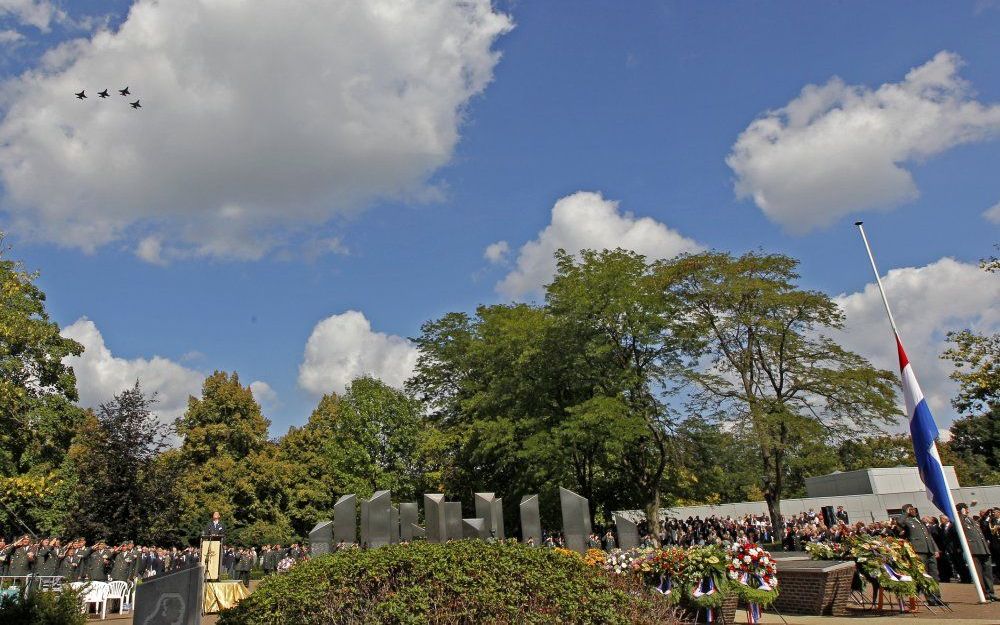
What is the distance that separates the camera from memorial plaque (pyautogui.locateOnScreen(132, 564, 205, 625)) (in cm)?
564

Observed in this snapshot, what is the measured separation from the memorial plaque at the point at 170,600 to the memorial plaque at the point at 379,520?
1264 centimetres

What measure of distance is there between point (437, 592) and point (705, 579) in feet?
18.6

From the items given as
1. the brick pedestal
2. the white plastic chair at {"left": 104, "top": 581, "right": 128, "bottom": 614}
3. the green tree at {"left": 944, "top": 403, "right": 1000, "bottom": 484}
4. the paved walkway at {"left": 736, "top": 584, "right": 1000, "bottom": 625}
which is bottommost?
the paved walkway at {"left": 736, "top": 584, "right": 1000, "bottom": 625}

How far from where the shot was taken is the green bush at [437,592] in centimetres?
534

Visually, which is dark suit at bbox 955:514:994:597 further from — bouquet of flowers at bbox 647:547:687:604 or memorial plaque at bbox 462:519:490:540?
memorial plaque at bbox 462:519:490:540

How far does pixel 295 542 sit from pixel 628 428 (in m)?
24.7

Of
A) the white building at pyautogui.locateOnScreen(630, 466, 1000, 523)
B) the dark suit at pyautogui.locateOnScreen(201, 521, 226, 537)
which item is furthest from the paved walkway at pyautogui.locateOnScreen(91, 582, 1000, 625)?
the white building at pyautogui.locateOnScreen(630, 466, 1000, 523)

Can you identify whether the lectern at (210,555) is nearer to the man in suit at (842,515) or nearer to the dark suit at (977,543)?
the dark suit at (977,543)

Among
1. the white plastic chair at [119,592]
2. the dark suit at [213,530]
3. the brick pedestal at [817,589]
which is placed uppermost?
the dark suit at [213,530]

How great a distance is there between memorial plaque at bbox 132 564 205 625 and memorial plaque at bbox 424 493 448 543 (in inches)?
545

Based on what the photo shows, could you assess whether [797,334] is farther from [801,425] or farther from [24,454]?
[24,454]

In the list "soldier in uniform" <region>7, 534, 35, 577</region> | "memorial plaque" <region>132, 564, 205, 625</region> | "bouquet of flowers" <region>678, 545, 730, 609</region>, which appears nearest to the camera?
"memorial plaque" <region>132, 564, 205, 625</region>

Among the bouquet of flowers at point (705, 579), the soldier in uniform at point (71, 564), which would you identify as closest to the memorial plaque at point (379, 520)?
the soldier in uniform at point (71, 564)

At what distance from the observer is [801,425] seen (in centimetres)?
2586
